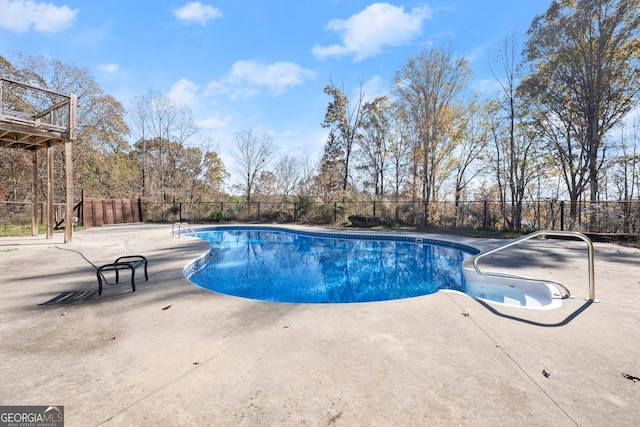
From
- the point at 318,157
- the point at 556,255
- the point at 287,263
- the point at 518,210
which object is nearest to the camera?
the point at 556,255

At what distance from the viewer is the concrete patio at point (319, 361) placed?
4.24 ft

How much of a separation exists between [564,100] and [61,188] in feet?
80.6

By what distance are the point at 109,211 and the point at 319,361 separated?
16144 mm

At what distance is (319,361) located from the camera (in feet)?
5.65

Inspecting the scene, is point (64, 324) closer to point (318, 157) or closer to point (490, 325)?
point (490, 325)

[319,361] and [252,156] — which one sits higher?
[252,156]

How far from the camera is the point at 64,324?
232cm

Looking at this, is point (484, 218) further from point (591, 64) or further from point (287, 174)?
point (287, 174)

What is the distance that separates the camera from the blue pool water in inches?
175

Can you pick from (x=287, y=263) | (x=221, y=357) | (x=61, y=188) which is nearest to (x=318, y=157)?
(x=287, y=263)

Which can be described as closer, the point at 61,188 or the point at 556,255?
the point at 556,255

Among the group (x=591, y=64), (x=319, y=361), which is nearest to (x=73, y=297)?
(x=319, y=361)

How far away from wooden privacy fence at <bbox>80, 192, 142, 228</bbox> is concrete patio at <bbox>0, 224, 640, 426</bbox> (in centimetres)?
1146

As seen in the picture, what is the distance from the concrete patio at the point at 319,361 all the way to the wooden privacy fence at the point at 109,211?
1146 cm
